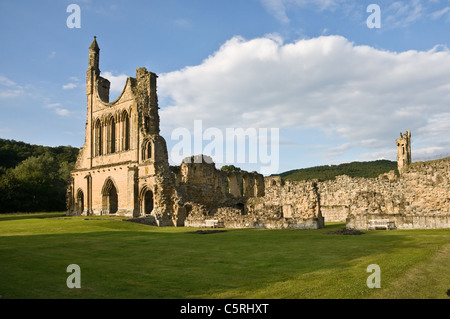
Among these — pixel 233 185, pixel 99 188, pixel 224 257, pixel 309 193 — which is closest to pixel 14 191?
pixel 99 188

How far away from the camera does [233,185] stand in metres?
45.8

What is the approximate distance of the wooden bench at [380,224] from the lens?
1755 centimetres

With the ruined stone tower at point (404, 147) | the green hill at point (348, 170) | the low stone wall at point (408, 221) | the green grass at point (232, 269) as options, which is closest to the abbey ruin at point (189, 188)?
the low stone wall at point (408, 221)

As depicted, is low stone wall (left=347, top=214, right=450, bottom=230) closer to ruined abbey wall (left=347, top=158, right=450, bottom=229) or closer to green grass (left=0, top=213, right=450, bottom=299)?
ruined abbey wall (left=347, top=158, right=450, bottom=229)

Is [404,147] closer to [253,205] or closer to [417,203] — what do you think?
[253,205]

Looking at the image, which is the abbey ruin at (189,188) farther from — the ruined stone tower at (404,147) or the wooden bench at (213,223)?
the ruined stone tower at (404,147)

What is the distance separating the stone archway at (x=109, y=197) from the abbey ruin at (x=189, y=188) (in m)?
0.10

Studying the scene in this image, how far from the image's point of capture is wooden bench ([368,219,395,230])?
17.5m

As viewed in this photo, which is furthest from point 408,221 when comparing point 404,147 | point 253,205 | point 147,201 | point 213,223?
point 404,147

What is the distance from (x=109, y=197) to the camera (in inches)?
1419

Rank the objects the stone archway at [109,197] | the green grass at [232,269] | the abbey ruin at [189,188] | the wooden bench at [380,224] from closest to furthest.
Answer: the green grass at [232,269] → the wooden bench at [380,224] → the abbey ruin at [189,188] → the stone archway at [109,197]

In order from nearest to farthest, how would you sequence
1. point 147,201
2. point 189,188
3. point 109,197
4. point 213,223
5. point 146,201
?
1. point 213,223
2. point 189,188
3. point 146,201
4. point 147,201
5. point 109,197

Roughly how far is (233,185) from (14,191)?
27.4 m

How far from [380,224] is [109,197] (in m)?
26.6
